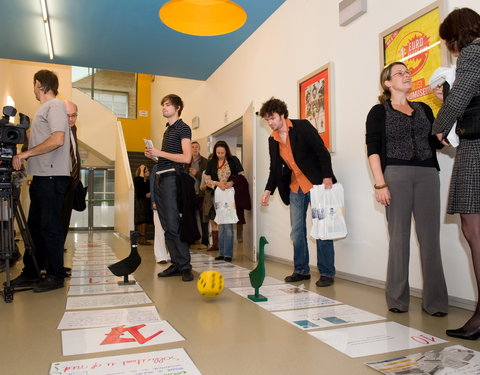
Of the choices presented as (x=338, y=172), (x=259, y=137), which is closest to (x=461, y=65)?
(x=338, y=172)

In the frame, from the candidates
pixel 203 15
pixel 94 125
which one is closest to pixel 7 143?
pixel 203 15

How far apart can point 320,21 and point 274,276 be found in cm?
224

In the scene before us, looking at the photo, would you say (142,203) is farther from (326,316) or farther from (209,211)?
(326,316)

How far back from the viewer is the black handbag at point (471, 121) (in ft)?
5.43

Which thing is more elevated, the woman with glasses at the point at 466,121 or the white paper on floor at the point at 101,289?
the woman with glasses at the point at 466,121

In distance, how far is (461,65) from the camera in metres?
1.64

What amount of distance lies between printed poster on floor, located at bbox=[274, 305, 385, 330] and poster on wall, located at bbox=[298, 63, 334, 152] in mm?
1563

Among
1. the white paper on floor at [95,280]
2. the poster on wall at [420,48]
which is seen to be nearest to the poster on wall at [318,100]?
the poster on wall at [420,48]

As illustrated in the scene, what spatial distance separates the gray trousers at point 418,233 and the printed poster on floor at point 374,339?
32 cm

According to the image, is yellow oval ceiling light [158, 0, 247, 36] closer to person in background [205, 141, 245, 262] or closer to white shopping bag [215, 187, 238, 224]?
person in background [205, 141, 245, 262]

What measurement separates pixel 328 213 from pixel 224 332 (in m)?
1.35

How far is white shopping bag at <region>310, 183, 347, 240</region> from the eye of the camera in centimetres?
288

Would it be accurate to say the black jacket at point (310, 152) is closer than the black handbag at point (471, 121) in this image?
No

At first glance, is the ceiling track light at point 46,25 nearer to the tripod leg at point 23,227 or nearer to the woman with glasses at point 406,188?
the tripod leg at point 23,227
